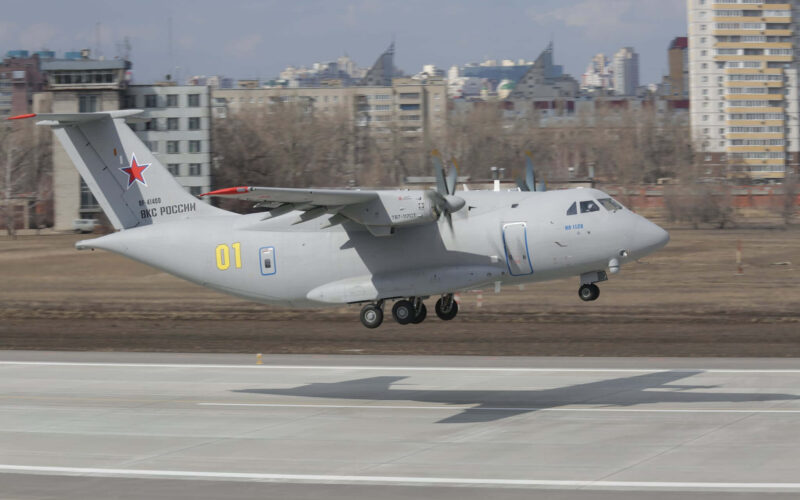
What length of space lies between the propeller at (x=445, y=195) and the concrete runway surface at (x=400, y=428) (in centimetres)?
609

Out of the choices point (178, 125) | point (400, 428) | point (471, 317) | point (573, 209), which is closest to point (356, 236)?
point (400, 428)

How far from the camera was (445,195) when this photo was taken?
28219mm

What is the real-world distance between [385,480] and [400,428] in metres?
5.62

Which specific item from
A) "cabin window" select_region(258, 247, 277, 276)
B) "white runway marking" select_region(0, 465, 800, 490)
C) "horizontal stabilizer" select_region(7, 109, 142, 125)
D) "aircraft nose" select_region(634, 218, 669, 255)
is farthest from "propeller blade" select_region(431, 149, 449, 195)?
"horizontal stabilizer" select_region(7, 109, 142, 125)

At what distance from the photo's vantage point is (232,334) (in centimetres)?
4844

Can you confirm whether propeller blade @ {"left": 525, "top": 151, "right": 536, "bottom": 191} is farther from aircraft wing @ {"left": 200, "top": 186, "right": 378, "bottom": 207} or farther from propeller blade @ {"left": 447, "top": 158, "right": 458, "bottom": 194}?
aircraft wing @ {"left": 200, "top": 186, "right": 378, "bottom": 207}

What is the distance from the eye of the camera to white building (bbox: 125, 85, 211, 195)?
128625 mm

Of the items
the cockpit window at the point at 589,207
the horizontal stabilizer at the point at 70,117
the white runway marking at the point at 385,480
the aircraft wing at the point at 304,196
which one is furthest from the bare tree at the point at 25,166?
the cockpit window at the point at 589,207

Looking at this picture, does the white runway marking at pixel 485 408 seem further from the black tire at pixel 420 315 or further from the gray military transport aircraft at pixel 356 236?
the black tire at pixel 420 315

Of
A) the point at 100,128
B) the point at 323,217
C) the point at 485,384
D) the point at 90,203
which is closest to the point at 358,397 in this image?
the point at 485,384

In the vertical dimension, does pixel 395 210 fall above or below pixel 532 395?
above

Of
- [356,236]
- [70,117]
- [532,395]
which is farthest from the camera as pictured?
[532,395]

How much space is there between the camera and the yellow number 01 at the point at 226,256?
3042 centimetres

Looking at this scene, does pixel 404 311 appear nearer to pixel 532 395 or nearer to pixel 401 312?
pixel 401 312
